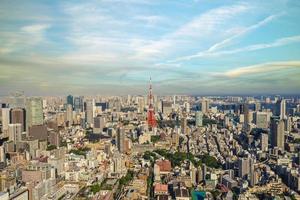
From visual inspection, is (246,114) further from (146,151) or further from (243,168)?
(243,168)

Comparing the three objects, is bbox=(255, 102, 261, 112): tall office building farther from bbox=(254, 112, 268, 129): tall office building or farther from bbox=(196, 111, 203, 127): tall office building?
bbox=(196, 111, 203, 127): tall office building

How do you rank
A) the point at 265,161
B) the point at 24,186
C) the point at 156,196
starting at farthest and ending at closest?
the point at 265,161
the point at 156,196
the point at 24,186

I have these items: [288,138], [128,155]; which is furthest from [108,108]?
[288,138]

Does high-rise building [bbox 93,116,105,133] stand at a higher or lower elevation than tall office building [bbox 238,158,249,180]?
higher

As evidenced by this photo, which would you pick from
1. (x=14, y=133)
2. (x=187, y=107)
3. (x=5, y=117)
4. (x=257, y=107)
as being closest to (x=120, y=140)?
(x=14, y=133)

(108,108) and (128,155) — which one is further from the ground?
(108,108)

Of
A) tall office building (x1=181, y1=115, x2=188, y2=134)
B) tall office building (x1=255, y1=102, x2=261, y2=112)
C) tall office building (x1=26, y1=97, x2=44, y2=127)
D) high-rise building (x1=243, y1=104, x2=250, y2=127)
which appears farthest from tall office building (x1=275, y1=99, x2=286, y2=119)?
tall office building (x1=26, y1=97, x2=44, y2=127)

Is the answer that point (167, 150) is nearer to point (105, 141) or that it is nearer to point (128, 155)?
point (128, 155)

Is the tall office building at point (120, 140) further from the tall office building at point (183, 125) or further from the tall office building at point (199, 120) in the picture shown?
the tall office building at point (199, 120)
